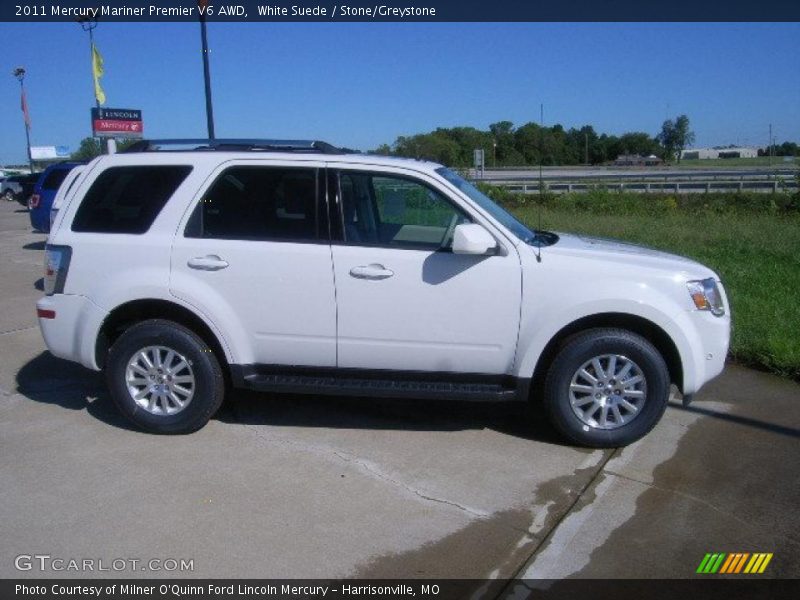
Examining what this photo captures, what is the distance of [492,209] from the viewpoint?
538 centimetres

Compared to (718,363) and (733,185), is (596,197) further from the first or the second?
(718,363)

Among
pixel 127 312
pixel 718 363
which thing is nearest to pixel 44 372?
pixel 127 312

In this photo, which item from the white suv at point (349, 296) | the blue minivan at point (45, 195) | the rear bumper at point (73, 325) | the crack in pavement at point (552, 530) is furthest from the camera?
the blue minivan at point (45, 195)

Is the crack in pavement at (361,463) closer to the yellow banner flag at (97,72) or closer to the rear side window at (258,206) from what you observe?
the rear side window at (258,206)

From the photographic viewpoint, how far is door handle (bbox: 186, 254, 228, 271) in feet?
16.4

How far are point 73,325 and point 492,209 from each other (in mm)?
3008

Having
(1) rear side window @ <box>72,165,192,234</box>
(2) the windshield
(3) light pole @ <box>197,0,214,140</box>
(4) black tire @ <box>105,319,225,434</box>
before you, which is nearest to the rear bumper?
(4) black tire @ <box>105,319,225,434</box>

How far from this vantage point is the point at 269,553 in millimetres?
3680

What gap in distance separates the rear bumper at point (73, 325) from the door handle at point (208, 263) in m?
0.72

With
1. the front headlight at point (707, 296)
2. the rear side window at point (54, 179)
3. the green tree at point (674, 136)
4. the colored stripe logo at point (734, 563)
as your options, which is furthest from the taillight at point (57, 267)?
the green tree at point (674, 136)

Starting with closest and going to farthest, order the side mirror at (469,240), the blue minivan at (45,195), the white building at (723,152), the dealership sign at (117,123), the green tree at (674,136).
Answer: the side mirror at (469,240)
the blue minivan at (45,195)
the dealership sign at (117,123)
the green tree at (674,136)
the white building at (723,152)

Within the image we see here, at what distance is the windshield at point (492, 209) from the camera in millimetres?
5125

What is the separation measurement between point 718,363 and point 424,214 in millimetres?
2168

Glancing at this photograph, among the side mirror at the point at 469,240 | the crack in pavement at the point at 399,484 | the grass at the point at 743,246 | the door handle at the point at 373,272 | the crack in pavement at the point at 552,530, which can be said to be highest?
the side mirror at the point at 469,240
